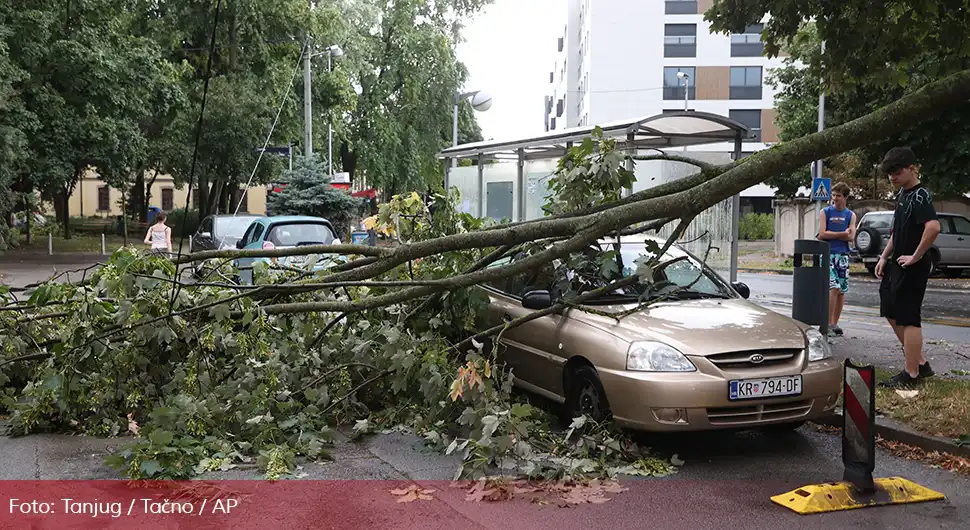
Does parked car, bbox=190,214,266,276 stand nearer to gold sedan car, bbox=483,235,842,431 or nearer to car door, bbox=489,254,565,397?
car door, bbox=489,254,565,397

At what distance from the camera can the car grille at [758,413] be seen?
563cm

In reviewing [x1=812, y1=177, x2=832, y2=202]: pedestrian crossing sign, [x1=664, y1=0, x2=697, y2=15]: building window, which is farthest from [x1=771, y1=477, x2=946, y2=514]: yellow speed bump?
[x1=664, y1=0, x2=697, y2=15]: building window

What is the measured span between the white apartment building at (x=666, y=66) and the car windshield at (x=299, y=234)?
46774 millimetres

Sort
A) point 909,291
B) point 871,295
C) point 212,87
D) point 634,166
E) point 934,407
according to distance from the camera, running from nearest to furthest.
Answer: point 934,407
point 634,166
point 909,291
point 871,295
point 212,87

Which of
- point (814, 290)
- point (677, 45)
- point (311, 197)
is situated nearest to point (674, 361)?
point (814, 290)

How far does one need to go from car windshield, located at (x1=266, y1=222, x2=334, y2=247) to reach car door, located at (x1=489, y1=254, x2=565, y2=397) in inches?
351

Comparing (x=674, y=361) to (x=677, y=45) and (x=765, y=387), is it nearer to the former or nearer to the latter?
(x=765, y=387)

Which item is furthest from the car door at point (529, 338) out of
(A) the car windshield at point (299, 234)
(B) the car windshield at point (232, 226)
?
(B) the car windshield at point (232, 226)

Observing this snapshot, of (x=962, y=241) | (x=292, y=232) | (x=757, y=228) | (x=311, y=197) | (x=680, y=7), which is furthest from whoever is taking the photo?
(x=680, y=7)

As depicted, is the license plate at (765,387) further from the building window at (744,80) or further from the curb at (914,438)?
the building window at (744,80)

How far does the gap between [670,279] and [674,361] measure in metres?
1.59

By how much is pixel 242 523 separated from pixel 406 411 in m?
2.19

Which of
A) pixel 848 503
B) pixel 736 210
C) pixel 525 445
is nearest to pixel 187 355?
pixel 525 445

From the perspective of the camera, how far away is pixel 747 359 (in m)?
5.74
